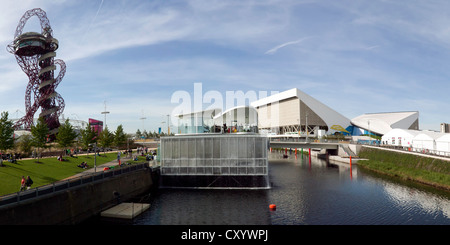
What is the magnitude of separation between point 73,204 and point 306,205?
22.9 meters

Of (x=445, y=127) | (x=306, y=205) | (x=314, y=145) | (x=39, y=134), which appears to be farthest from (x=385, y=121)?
(x=39, y=134)

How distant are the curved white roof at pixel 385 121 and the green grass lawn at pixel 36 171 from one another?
12574cm

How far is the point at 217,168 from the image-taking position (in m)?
39.5

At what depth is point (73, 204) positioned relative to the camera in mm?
23375

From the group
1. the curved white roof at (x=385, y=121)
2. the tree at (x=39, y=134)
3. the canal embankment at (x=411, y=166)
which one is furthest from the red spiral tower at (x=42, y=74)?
the curved white roof at (x=385, y=121)

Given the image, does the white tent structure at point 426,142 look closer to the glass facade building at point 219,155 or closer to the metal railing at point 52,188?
the glass facade building at point 219,155

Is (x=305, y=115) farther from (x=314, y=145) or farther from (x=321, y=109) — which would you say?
(x=314, y=145)

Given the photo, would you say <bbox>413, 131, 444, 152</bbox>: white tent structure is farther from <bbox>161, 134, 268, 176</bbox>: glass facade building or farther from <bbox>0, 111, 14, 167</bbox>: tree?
<bbox>0, 111, 14, 167</bbox>: tree

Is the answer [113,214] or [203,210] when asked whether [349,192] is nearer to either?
[203,210]

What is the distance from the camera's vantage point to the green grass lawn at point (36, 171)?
94.1 ft

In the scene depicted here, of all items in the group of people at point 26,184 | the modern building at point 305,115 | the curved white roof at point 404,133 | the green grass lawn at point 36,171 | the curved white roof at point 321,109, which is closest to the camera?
the group of people at point 26,184

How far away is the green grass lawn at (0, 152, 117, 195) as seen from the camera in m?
28.7
